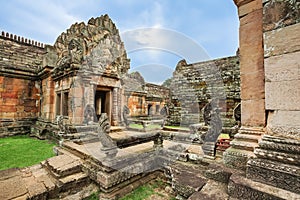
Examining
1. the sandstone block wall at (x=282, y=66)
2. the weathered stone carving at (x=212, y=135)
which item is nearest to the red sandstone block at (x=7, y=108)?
the weathered stone carving at (x=212, y=135)

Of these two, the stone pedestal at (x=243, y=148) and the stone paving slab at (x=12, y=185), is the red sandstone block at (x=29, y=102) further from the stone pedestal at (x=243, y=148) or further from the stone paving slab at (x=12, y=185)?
the stone pedestal at (x=243, y=148)

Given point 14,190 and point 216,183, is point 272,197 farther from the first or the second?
point 14,190

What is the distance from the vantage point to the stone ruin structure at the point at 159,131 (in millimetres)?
1619

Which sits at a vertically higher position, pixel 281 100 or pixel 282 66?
pixel 282 66

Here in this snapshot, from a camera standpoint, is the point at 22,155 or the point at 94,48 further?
the point at 94,48

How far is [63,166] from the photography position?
126 inches

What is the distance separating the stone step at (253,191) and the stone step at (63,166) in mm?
3070

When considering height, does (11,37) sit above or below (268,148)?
above

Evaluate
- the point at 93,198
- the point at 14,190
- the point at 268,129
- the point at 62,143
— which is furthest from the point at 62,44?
the point at 268,129

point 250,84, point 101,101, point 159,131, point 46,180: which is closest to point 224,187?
point 250,84

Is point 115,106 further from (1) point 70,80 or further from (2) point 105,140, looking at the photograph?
(2) point 105,140

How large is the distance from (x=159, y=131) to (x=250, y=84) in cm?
→ 280

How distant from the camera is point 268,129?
A: 1777mm

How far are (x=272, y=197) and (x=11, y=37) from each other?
542 inches
